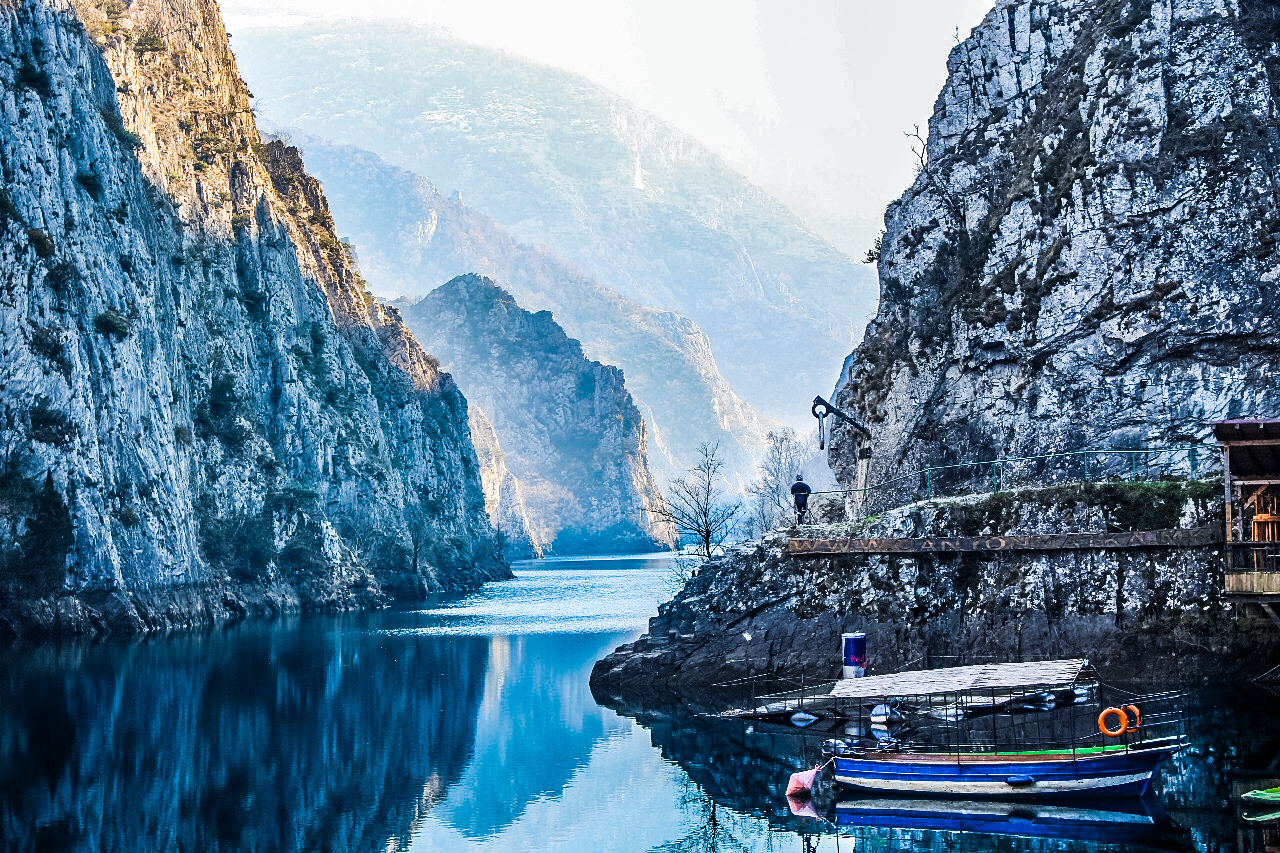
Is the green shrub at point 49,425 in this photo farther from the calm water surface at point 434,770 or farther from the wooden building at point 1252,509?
the wooden building at point 1252,509

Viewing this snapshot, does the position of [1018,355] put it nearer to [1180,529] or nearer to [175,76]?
[1180,529]

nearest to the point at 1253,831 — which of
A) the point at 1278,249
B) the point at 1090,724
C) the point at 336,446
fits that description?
the point at 1090,724

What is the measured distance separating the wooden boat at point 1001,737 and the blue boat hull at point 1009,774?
0.02m

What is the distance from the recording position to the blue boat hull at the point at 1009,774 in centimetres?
3161

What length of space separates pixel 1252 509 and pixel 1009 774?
18.2 m

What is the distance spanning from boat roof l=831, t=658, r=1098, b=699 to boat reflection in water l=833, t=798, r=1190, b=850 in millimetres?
4545

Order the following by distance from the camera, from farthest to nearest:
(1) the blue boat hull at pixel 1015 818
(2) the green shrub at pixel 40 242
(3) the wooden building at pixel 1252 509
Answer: (2) the green shrub at pixel 40 242 → (3) the wooden building at pixel 1252 509 → (1) the blue boat hull at pixel 1015 818

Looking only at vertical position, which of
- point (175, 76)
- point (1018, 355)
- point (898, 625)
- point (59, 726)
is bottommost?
point (59, 726)

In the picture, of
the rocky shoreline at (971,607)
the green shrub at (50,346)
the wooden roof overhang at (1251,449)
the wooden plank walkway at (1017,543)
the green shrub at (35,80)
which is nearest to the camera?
the wooden roof overhang at (1251,449)

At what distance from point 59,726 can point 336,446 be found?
317 feet

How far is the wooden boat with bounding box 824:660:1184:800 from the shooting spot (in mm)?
31781

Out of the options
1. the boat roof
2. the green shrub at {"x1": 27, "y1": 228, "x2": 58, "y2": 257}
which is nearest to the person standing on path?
the boat roof

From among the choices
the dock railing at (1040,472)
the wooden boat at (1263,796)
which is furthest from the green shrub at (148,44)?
the wooden boat at (1263,796)

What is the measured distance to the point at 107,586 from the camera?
286 ft
